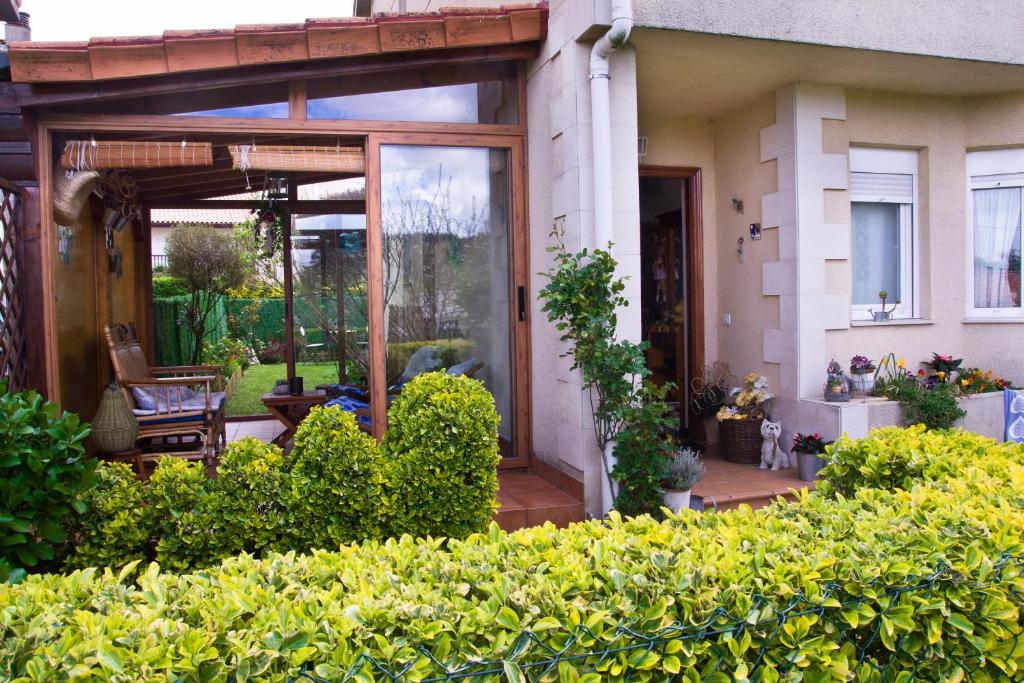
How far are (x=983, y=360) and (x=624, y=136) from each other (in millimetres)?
4096

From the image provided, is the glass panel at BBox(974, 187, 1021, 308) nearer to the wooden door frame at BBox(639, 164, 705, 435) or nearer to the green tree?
the wooden door frame at BBox(639, 164, 705, 435)

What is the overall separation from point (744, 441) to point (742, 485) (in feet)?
2.51

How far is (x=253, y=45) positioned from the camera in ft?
16.3

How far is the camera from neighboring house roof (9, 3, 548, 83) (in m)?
4.70

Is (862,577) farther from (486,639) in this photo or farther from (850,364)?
(850,364)

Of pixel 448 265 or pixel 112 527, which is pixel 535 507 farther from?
pixel 112 527

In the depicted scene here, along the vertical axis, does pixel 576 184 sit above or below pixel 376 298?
above

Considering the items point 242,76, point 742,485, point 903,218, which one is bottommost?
point 742,485

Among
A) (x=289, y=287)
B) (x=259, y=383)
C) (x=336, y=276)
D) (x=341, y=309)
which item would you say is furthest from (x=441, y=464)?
(x=259, y=383)

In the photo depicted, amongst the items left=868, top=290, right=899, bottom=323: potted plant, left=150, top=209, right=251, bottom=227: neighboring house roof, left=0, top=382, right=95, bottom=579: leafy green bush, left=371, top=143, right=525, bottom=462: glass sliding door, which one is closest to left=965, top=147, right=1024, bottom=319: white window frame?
left=868, top=290, right=899, bottom=323: potted plant

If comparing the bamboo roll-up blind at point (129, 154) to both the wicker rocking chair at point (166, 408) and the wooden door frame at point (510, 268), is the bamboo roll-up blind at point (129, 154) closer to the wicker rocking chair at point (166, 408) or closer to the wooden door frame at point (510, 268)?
the wooden door frame at point (510, 268)

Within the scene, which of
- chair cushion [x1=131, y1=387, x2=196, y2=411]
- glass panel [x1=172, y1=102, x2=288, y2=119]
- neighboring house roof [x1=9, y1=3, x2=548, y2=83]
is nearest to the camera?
neighboring house roof [x1=9, y1=3, x2=548, y2=83]

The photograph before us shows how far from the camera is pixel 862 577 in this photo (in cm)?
211

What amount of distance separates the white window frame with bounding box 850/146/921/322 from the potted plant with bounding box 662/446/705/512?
8.67 feet
